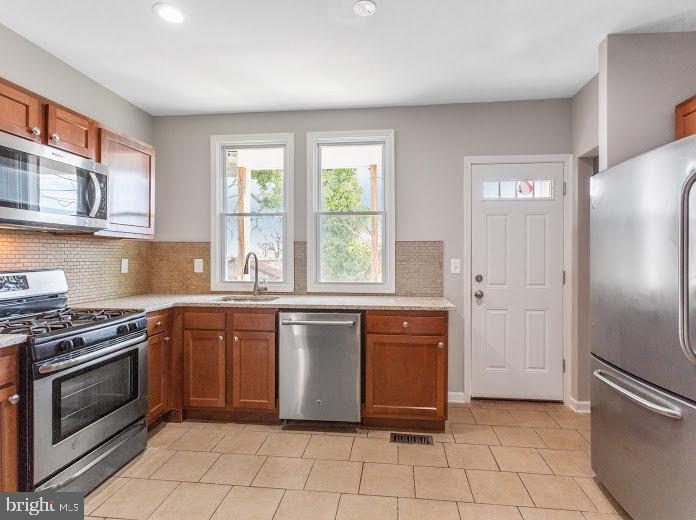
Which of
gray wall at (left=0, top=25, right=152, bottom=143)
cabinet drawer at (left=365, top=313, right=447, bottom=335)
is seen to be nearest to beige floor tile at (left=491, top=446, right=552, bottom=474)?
cabinet drawer at (left=365, top=313, right=447, bottom=335)

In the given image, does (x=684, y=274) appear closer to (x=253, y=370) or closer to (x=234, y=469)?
(x=234, y=469)

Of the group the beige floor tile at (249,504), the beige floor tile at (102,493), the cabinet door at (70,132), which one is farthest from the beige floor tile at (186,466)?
the cabinet door at (70,132)

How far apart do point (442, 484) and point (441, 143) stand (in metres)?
2.54

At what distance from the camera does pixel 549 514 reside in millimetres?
1942

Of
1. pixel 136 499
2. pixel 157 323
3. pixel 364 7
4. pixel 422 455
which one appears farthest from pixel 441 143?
pixel 136 499

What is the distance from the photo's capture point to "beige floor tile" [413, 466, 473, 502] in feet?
6.88

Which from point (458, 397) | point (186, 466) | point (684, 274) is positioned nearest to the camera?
point (684, 274)

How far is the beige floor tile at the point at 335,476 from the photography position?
85.2 inches

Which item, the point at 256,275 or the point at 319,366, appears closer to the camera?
the point at 319,366

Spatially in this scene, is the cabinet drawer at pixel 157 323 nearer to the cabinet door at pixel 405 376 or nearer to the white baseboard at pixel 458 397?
the cabinet door at pixel 405 376

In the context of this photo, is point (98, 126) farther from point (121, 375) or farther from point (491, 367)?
point (491, 367)

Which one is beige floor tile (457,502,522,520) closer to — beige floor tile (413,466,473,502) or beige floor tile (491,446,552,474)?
beige floor tile (413,466,473,502)

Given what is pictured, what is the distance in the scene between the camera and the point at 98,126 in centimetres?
265

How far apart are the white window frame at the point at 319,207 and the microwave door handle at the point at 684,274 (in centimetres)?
214
